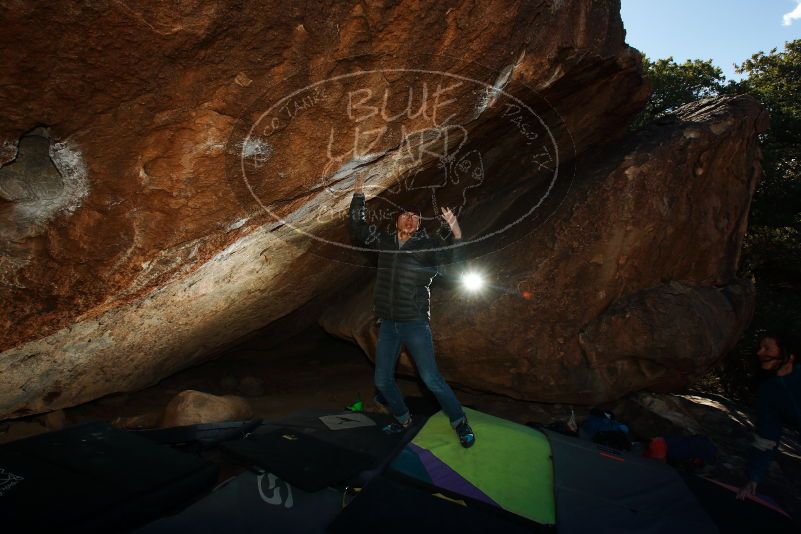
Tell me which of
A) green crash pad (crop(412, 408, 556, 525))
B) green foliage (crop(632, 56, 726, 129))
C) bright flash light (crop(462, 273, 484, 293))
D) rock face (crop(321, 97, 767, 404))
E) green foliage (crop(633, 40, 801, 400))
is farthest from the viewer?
green foliage (crop(632, 56, 726, 129))

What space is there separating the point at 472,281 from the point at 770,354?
2830mm

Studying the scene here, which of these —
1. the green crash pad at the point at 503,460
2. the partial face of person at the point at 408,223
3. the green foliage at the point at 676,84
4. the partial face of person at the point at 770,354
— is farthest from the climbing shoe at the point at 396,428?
the green foliage at the point at 676,84

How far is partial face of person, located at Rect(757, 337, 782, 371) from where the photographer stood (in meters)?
3.20

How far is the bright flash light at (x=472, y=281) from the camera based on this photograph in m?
5.20

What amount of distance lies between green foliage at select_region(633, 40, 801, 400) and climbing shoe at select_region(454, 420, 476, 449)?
555 cm

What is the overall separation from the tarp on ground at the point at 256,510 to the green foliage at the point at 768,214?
6973 mm

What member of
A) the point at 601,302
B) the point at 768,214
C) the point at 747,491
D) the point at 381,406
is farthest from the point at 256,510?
the point at 768,214

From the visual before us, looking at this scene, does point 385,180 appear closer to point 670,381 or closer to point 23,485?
point 23,485

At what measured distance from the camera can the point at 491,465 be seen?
3.25 m

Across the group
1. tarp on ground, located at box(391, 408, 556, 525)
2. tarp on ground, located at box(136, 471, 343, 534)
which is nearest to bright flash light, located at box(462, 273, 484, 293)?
tarp on ground, located at box(391, 408, 556, 525)

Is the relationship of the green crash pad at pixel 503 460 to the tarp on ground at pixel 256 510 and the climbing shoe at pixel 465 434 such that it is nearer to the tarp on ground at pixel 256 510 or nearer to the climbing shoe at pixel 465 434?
the climbing shoe at pixel 465 434

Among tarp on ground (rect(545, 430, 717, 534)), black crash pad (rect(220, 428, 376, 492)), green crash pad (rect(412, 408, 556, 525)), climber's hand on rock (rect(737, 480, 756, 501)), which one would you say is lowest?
climber's hand on rock (rect(737, 480, 756, 501))

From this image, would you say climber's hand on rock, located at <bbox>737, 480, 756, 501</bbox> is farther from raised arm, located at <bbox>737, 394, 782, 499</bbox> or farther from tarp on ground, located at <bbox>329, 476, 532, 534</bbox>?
tarp on ground, located at <bbox>329, 476, 532, 534</bbox>

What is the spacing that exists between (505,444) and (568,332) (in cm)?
195
